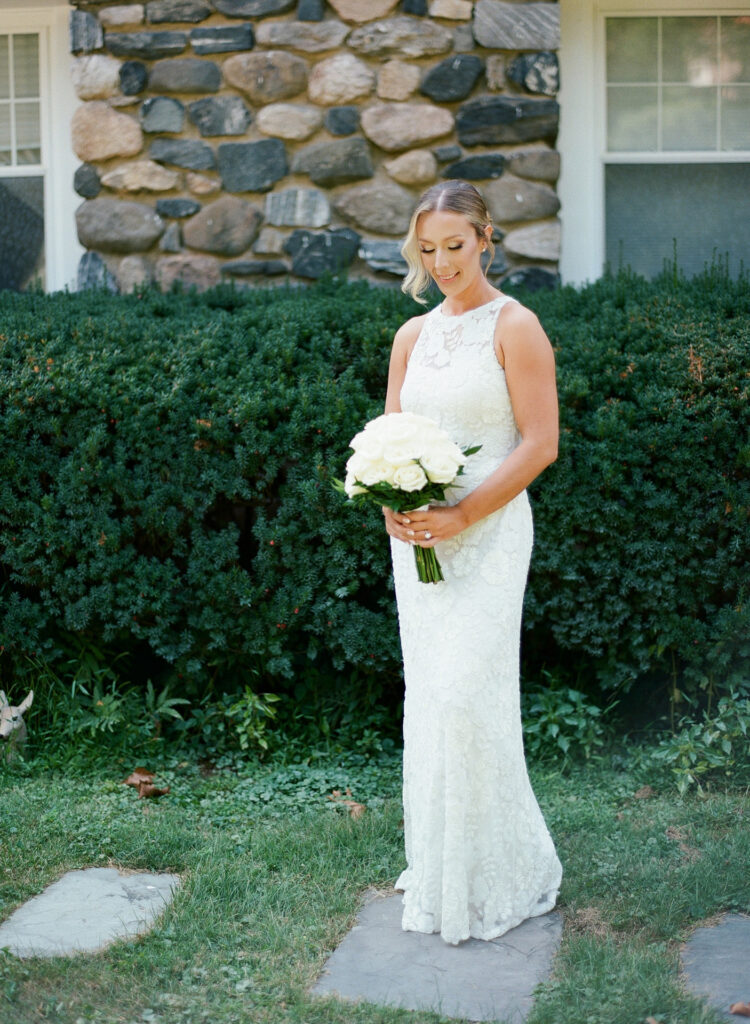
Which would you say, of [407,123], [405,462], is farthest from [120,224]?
[405,462]

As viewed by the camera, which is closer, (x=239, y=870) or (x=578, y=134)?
(x=239, y=870)

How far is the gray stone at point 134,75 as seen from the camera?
235 inches

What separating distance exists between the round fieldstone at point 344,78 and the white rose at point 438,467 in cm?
346

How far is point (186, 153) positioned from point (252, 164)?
364 mm

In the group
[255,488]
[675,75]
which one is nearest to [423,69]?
[675,75]

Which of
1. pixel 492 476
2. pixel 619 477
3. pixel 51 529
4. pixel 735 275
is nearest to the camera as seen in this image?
pixel 492 476

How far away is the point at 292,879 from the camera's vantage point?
147 inches

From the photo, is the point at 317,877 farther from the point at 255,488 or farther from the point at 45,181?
the point at 45,181

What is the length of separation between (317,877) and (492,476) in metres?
1.52

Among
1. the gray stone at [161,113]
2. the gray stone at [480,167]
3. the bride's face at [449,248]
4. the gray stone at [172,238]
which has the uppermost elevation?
the gray stone at [161,113]

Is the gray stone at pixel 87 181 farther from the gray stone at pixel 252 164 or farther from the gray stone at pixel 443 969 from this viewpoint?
the gray stone at pixel 443 969

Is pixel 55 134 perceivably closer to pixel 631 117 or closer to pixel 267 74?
pixel 267 74

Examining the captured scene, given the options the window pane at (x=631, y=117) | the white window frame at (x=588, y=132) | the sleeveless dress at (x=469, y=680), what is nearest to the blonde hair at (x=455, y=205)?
the sleeveless dress at (x=469, y=680)

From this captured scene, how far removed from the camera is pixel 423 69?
5844 mm
